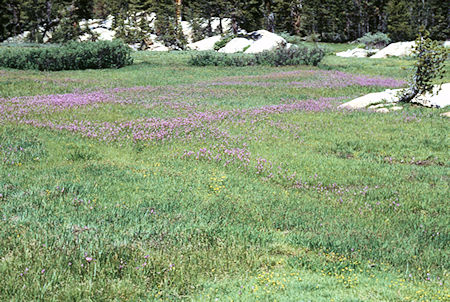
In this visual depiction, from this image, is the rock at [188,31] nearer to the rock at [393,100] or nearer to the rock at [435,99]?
the rock at [393,100]

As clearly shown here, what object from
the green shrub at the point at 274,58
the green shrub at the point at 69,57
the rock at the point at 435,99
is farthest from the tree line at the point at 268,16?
the rock at the point at 435,99

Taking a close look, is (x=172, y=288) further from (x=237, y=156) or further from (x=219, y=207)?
(x=237, y=156)

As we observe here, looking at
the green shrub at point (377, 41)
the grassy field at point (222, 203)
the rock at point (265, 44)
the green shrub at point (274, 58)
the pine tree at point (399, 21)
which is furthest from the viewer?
the pine tree at point (399, 21)

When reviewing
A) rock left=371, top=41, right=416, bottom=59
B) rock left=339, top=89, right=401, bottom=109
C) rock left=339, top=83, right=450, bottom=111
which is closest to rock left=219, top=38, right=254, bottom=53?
rock left=371, top=41, right=416, bottom=59

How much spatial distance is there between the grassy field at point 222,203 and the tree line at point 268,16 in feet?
187

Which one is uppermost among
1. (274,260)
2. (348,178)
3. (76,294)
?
(76,294)

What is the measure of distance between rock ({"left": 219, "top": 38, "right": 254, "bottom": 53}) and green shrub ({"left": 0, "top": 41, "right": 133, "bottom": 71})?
2226cm

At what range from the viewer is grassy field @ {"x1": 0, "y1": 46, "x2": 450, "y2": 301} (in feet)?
14.2

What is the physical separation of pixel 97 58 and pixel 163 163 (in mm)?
29336

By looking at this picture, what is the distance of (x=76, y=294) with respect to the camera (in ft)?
12.7

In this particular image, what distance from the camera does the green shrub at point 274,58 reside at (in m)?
39.1

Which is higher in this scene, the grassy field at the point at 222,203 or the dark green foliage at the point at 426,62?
the dark green foliage at the point at 426,62

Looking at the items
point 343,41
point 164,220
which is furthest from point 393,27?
point 164,220

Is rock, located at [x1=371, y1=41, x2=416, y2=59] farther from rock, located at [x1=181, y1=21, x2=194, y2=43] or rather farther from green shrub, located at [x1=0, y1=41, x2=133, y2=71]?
rock, located at [x1=181, y1=21, x2=194, y2=43]
